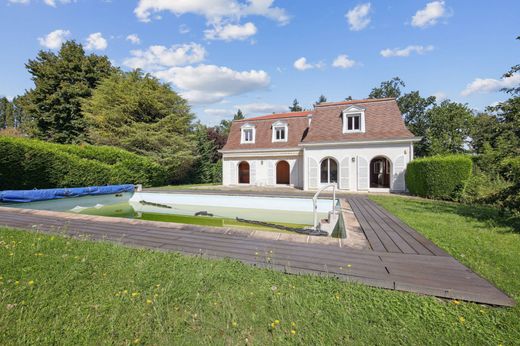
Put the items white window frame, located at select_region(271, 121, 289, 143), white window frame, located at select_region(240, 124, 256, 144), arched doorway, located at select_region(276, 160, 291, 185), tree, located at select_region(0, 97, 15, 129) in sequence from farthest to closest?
tree, located at select_region(0, 97, 15, 129)
arched doorway, located at select_region(276, 160, 291, 185)
white window frame, located at select_region(240, 124, 256, 144)
white window frame, located at select_region(271, 121, 289, 143)

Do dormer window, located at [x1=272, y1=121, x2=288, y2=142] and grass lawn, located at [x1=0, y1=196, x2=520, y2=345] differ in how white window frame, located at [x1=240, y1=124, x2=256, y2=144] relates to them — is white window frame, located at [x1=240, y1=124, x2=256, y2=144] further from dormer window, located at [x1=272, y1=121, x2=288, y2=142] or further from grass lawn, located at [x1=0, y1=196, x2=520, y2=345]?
grass lawn, located at [x1=0, y1=196, x2=520, y2=345]

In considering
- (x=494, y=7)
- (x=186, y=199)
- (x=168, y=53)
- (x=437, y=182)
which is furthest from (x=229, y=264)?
(x=168, y=53)

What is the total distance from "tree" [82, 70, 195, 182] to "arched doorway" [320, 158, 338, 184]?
538 inches

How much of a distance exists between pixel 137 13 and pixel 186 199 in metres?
9.81

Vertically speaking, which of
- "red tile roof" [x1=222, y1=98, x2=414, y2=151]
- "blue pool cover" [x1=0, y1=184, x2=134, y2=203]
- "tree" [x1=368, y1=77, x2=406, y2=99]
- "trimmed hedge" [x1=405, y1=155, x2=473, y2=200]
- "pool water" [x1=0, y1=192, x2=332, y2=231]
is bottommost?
"pool water" [x1=0, y1=192, x2=332, y2=231]

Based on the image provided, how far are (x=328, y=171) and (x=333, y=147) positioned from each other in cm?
189

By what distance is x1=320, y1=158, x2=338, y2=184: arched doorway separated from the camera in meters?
18.5

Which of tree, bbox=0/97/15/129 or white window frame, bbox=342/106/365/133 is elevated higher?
tree, bbox=0/97/15/129

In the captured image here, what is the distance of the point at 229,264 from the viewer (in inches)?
147

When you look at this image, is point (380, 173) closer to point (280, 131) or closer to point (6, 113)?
point (280, 131)

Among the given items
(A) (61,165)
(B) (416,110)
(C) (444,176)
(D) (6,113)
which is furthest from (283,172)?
(D) (6,113)

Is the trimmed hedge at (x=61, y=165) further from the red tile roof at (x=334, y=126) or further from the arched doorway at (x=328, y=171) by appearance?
the arched doorway at (x=328, y=171)

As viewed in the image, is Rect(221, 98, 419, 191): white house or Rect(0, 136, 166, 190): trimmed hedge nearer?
Rect(0, 136, 166, 190): trimmed hedge

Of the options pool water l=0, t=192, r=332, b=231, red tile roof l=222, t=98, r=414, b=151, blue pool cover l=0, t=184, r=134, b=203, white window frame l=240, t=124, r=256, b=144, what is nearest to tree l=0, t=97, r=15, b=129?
white window frame l=240, t=124, r=256, b=144
